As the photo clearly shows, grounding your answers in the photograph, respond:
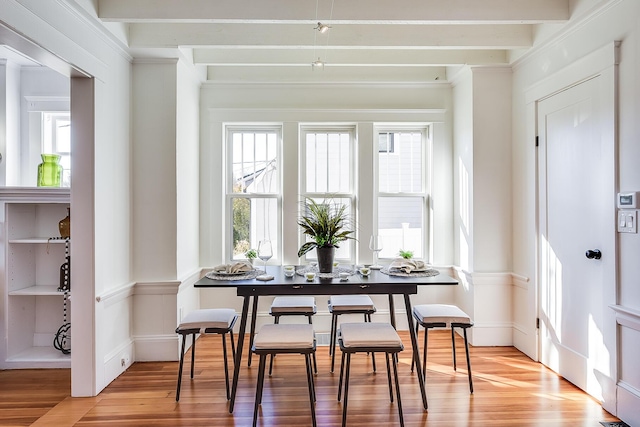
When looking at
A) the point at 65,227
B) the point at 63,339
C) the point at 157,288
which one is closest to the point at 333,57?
the point at 157,288

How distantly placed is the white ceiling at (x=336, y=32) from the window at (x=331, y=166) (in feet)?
2.07

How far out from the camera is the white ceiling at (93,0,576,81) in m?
2.79

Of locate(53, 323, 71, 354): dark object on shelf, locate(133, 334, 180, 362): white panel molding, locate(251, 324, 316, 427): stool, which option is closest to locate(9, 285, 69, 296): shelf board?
locate(53, 323, 71, 354): dark object on shelf

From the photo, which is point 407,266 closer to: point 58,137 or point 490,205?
point 490,205

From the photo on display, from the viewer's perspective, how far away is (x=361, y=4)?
2801mm

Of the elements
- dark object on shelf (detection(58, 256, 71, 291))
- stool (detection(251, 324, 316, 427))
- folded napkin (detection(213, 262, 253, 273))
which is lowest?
stool (detection(251, 324, 316, 427))

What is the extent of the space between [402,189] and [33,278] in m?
3.81

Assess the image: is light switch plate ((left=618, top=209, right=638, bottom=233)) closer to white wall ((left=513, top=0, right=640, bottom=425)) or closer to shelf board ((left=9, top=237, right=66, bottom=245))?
white wall ((left=513, top=0, right=640, bottom=425))

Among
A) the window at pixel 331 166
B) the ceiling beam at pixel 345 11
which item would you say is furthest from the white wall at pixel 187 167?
the window at pixel 331 166

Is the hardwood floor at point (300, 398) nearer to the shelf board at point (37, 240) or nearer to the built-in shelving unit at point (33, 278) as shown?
the built-in shelving unit at point (33, 278)

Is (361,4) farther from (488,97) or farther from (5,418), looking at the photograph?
(5,418)

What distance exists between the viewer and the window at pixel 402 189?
435cm

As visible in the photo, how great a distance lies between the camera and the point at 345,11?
281cm

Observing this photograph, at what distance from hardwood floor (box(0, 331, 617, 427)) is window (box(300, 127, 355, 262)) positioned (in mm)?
1666
